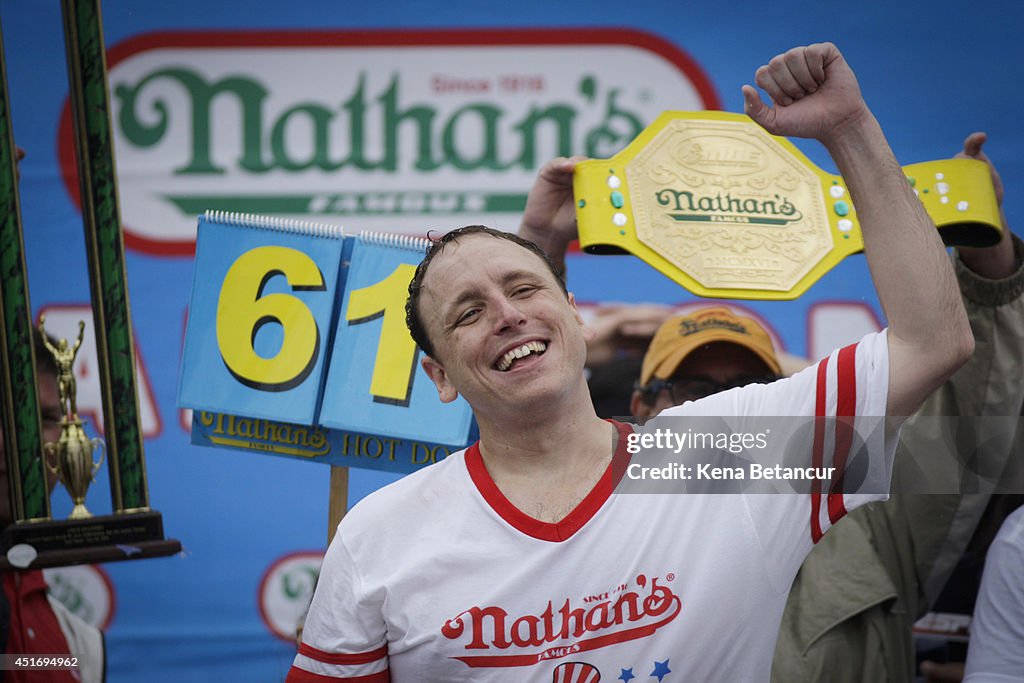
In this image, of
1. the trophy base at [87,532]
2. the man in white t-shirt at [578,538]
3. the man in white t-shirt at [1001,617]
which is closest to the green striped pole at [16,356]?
the trophy base at [87,532]

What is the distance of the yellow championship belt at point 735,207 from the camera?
1.71m

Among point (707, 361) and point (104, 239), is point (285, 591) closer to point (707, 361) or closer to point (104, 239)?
point (104, 239)

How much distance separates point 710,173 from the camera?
71.3 inches

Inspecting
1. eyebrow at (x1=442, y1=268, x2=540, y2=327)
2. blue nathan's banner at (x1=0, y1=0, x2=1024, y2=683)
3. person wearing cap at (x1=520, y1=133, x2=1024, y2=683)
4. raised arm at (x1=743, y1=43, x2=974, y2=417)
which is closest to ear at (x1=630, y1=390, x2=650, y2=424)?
blue nathan's banner at (x1=0, y1=0, x2=1024, y2=683)

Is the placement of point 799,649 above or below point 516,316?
below

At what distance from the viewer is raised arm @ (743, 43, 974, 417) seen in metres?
1.26

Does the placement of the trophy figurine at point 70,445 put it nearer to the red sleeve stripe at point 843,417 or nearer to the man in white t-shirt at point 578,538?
the man in white t-shirt at point 578,538

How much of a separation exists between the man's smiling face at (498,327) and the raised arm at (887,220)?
1.35ft

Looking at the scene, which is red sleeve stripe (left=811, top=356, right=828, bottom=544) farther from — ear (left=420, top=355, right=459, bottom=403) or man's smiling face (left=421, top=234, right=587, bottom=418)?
ear (left=420, top=355, right=459, bottom=403)

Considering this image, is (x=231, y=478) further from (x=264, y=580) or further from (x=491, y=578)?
(x=491, y=578)

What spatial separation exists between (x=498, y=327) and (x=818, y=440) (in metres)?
0.49

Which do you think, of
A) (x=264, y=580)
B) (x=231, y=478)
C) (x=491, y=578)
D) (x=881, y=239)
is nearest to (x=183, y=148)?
(x=231, y=478)

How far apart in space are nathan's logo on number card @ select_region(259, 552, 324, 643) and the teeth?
1271 mm

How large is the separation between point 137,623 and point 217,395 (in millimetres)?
929
